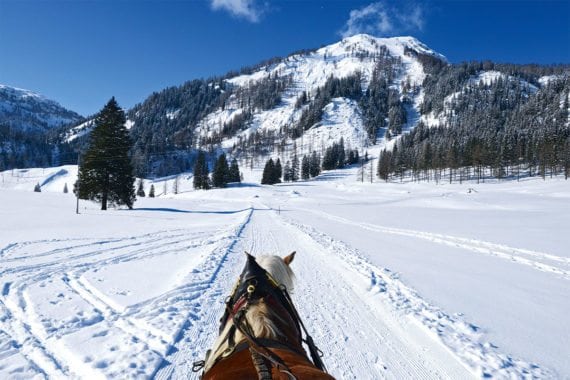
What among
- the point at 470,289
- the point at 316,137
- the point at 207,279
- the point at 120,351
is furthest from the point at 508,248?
the point at 316,137

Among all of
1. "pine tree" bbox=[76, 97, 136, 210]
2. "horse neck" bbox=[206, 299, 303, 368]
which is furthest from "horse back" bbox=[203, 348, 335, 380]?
"pine tree" bbox=[76, 97, 136, 210]

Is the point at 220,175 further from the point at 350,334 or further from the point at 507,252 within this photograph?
the point at 350,334

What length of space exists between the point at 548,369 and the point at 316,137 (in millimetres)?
166767

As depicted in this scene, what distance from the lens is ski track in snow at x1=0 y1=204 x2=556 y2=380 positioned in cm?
379

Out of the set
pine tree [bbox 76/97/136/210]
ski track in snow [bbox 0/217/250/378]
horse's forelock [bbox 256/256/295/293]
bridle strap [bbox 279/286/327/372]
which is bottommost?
ski track in snow [bbox 0/217/250/378]

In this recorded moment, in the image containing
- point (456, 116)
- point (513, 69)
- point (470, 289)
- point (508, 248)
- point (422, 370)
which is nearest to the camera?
point (422, 370)

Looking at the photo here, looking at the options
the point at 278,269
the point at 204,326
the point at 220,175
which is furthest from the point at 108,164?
the point at 220,175

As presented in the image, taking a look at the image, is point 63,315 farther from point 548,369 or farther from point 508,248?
point 508,248

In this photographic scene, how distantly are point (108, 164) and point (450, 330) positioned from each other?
28207mm

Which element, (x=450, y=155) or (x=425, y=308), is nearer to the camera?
(x=425, y=308)

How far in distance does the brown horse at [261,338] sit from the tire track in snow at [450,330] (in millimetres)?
3146

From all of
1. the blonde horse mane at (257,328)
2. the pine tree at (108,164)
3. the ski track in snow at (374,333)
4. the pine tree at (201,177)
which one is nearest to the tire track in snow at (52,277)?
the ski track in snow at (374,333)

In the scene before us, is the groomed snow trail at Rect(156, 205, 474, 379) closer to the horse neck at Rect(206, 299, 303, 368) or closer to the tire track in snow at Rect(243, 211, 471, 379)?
the tire track in snow at Rect(243, 211, 471, 379)

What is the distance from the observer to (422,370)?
153 inches
